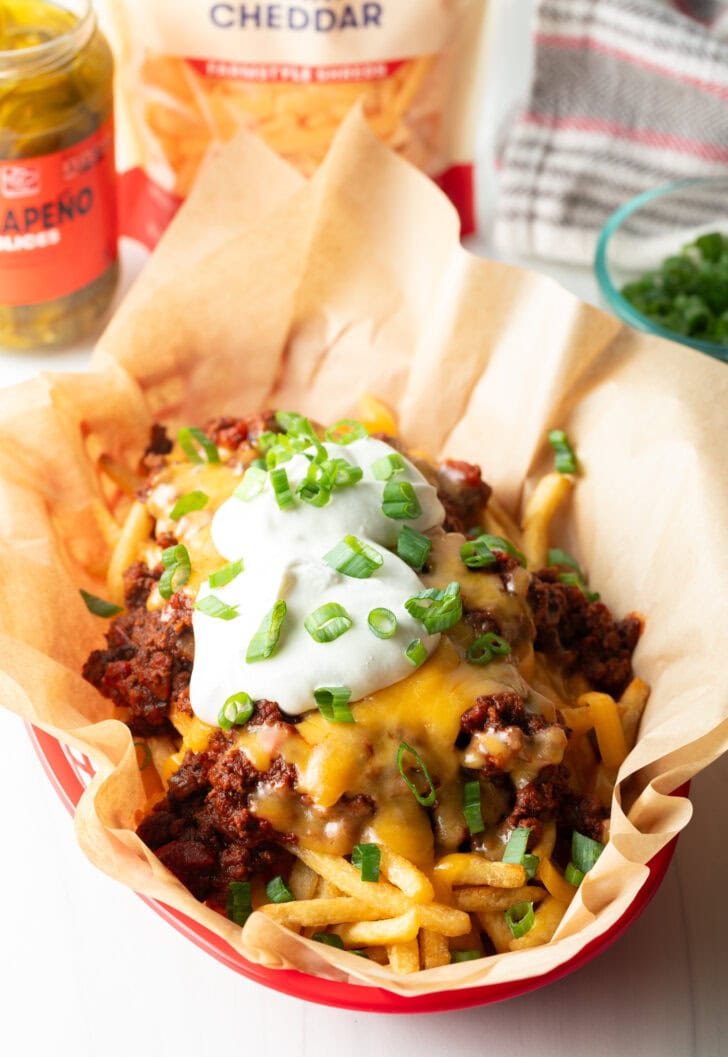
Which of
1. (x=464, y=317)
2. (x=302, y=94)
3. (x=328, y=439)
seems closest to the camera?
(x=328, y=439)

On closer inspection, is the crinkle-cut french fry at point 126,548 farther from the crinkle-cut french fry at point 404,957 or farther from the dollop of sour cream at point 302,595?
the crinkle-cut french fry at point 404,957

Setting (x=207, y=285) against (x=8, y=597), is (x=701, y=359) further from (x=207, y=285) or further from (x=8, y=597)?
(x=8, y=597)

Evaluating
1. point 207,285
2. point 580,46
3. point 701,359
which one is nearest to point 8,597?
point 207,285

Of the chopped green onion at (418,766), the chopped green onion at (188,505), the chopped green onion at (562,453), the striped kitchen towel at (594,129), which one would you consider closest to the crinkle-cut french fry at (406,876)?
the chopped green onion at (418,766)

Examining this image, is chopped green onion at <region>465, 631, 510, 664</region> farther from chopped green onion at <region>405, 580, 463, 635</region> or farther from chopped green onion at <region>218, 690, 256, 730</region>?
chopped green onion at <region>218, 690, 256, 730</region>

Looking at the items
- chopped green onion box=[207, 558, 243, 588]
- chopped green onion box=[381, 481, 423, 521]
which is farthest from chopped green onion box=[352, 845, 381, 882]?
chopped green onion box=[381, 481, 423, 521]

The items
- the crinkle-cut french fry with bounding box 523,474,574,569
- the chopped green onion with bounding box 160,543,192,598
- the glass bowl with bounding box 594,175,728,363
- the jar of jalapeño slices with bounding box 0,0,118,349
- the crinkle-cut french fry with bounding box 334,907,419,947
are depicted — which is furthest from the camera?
the glass bowl with bounding box 594,175,728,363
